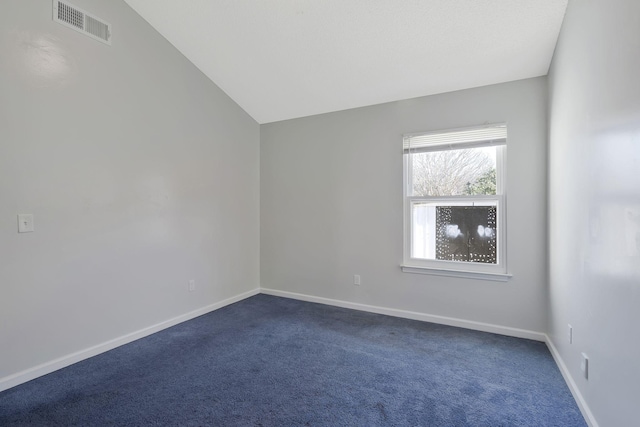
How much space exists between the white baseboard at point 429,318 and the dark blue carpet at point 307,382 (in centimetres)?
10

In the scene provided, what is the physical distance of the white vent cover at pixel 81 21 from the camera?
235 cm

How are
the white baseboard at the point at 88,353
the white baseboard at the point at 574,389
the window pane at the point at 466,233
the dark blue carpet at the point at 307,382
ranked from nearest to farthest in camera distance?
the white baseboard at the point at 574,389 → the dark blue carpet at the point at 307,382 → the white baseboard at the point at 88,353 → the window pane at the point at 466,233

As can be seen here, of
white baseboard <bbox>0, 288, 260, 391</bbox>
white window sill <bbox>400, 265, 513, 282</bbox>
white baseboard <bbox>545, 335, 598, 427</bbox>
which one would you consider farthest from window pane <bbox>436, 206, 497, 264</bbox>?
white baseboard <bbox>0, 288, 260, 391</bbox>

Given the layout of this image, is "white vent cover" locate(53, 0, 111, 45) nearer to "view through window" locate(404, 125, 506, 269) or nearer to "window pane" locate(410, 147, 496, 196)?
"view through window" locate(404, 125, 506, 269)

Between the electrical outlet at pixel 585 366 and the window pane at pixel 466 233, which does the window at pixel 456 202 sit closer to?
the window pane at pixel 466 233

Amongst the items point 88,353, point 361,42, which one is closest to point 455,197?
point 361,42

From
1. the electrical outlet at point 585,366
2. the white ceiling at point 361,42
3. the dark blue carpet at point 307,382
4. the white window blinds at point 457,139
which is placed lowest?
the dark blue carpet at point 307,382

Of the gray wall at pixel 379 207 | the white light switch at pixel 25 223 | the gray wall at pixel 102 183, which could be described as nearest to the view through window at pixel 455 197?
the gray wall at pixel 379 207

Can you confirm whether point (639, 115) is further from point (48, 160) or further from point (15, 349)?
point (15, 349)

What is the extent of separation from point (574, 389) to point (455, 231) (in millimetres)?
1607

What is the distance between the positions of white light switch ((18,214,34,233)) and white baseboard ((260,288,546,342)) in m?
2.78

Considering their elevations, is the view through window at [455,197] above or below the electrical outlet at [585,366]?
above

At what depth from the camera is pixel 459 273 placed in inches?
125

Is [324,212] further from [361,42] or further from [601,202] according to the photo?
[601,202]
